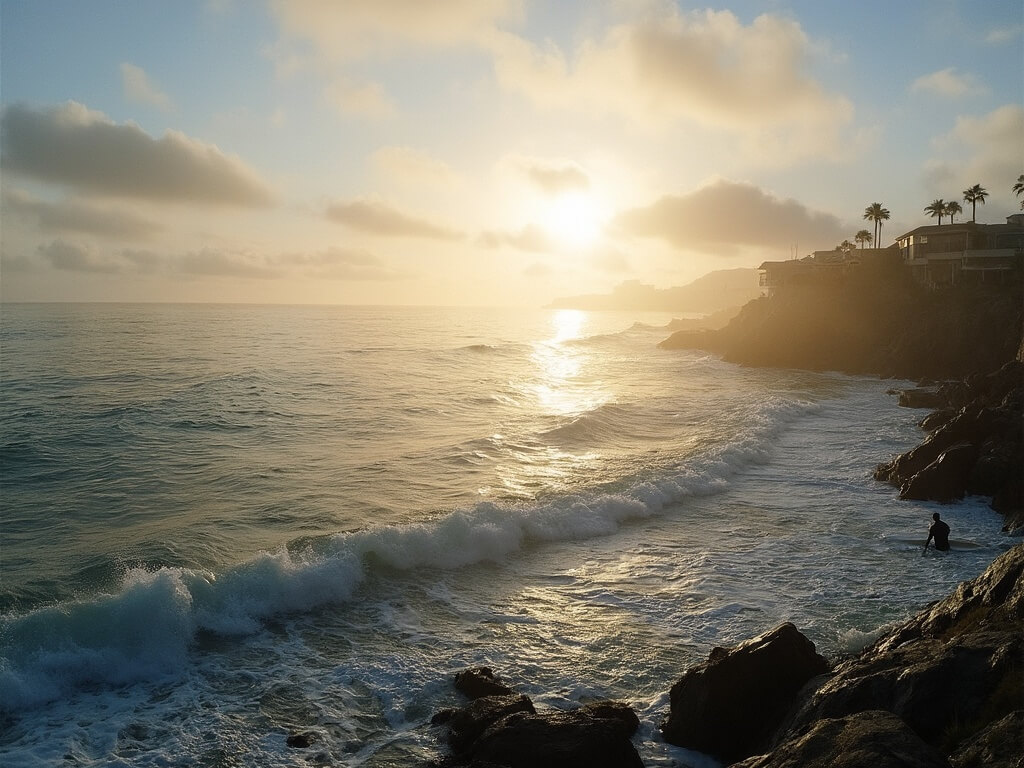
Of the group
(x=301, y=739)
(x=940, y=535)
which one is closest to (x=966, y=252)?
(x=940, y=535)

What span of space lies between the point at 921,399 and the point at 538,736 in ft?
140

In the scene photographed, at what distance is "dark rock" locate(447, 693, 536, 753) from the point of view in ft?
33.8

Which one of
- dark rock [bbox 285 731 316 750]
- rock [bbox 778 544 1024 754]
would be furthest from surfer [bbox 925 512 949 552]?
dark rock [bbox 285 731 316 750]

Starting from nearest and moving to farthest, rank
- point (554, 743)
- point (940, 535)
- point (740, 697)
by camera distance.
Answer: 1. point (554, 743)
2. point (740, 697)
3. point (940, 535)

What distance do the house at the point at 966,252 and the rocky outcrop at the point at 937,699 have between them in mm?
69669

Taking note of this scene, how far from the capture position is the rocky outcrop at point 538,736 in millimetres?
9164

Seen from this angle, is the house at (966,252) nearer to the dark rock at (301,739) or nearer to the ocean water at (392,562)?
the ocean water at (392,562)

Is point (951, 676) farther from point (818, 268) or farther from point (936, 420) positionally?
point (818, 268)

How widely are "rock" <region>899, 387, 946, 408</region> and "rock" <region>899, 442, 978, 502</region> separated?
63.5 feet

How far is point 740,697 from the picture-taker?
10156 mm

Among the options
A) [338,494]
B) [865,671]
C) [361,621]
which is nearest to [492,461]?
[338,494]

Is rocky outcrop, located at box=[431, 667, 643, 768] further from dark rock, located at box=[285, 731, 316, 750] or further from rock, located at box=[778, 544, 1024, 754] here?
rock, located at box=[778, 544, 1024, 754]

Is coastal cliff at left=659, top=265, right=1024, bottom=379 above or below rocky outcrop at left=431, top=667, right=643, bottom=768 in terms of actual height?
above

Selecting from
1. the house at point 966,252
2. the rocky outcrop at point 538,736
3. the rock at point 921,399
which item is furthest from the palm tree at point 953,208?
the rocky outcrop at point 538,736
